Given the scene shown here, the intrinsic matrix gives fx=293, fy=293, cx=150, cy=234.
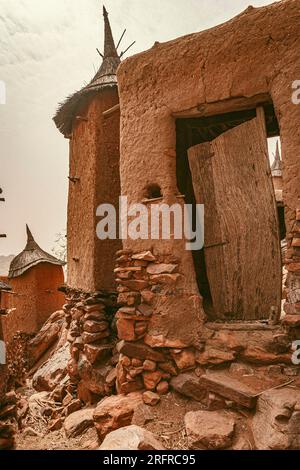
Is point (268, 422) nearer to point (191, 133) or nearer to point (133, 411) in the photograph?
point (133, 411)

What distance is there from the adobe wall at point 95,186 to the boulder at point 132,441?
2.11 meters

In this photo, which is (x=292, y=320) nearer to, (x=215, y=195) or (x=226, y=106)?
(x=215, y=195)

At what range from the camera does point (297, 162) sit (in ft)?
8.57

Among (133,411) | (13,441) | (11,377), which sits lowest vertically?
(11,377)

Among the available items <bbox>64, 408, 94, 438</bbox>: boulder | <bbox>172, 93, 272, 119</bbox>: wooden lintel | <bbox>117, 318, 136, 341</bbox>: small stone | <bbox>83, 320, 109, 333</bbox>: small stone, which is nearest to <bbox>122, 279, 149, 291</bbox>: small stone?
<bbox>117, 318, 136, 341</bbox>: small stone

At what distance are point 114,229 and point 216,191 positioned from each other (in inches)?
68.2

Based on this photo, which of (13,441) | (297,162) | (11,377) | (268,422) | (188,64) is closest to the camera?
(268,422)

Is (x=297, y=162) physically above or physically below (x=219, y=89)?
below

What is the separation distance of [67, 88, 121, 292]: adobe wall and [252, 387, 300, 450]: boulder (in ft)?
8.30

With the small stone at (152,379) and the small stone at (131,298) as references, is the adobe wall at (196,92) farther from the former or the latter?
the small stone at (152,379)

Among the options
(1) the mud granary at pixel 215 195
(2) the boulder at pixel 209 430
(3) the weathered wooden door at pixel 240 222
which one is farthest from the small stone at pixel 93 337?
(2) the boulder at pixel 209 430

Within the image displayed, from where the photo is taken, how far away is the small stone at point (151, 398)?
2750 mm

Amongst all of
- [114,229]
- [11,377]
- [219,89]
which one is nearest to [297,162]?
[219,89]
